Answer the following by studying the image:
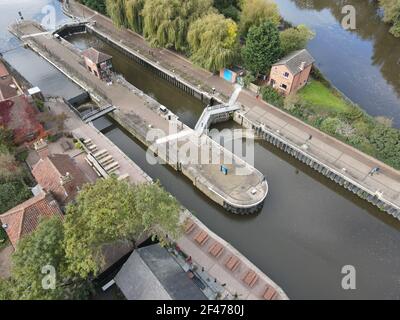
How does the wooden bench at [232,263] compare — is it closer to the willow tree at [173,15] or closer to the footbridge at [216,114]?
the footbridge at [216,114]

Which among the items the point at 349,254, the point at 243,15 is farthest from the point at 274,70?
the point at 349,254

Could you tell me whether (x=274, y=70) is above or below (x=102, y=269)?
above

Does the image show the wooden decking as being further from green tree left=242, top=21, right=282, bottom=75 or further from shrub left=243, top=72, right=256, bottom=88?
green tree left=242, top=21, right=282, bottom=75

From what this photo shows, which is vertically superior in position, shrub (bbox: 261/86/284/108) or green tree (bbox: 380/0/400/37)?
green tree (bbox: 380/0/400/37)

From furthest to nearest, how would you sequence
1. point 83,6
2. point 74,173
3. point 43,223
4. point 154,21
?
point 83,6 < point 154,21 < point 74,173 < point 43,223

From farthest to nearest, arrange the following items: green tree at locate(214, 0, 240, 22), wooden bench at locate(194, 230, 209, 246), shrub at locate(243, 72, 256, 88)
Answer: green tree at locate(214, 0, 240, 22), shrub at locate(243, 72, 256, 88), wooden bench at locate(194, 230, 209, 246)

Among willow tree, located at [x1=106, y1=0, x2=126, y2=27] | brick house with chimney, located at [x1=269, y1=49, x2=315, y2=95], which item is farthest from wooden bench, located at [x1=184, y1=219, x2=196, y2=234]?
willow tree, located at [x1=106, y1=0, x2=126, y2=27]

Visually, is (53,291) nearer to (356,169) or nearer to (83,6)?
(356,169)
